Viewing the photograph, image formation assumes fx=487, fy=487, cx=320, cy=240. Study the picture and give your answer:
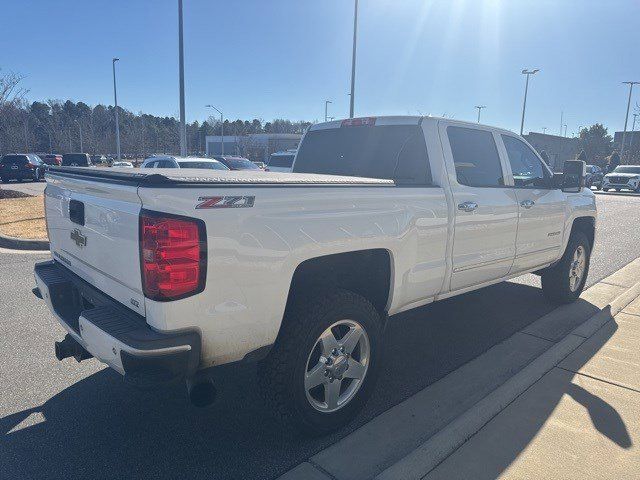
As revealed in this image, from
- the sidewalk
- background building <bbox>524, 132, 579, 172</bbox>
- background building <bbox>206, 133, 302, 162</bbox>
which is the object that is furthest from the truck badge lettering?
background building <bbox>206, 133, 302, 162</bbox>

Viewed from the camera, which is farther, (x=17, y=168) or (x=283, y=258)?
(x=17, y=168)

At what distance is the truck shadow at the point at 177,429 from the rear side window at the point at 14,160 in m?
28.5

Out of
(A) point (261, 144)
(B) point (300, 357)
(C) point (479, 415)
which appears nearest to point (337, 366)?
(B) point (300, 357)

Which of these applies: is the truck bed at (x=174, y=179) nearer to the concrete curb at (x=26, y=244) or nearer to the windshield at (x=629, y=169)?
the concrete curb at (x=26, y=244)

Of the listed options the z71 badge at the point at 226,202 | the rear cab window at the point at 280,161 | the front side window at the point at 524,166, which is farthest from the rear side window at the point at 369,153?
the rear cab window at the point at 280,161

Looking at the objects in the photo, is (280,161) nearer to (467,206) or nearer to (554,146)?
(467,206)

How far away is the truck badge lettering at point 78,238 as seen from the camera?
288 centimetres

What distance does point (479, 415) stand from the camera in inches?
123

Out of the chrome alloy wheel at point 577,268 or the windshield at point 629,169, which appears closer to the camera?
the chrome alloy wheel at point 577,268

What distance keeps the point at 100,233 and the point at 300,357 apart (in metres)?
1.29

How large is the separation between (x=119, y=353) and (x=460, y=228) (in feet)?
8.51

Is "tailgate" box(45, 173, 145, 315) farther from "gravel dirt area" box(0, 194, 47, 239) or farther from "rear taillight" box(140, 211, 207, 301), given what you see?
"gravel dirt area" box(0, 194, 47, 239)

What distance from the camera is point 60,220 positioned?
329 cm

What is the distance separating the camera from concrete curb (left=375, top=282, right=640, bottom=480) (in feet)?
8.63
